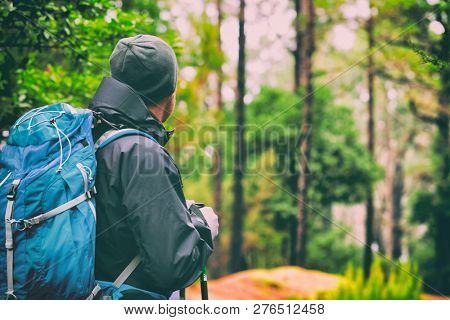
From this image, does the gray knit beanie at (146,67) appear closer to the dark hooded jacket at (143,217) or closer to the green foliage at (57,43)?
the dark hooded jacket at (143,217)

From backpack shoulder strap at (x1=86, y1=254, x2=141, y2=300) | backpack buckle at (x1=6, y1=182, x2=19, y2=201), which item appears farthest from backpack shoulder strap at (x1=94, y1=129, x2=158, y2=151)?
backpack shoulder strap at (x1=86, y1=254, x2=141, y2=300)

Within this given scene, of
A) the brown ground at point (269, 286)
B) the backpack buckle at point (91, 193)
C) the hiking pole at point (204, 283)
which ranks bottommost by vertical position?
the brown ground at point (269, 286)

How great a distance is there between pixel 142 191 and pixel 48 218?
32 cm

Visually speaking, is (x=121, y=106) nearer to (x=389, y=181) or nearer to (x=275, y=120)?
(x=275, y=120)

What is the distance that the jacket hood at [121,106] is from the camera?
1.83 meters

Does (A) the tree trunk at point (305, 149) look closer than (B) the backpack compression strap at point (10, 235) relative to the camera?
No

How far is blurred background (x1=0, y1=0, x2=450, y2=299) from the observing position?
3.63 metres

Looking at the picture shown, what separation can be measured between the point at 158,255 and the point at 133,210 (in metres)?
0.18

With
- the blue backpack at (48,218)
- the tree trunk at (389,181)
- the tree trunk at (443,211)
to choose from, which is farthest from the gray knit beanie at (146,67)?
the tree trunk at (389,181)

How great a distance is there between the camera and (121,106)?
5.99 ft

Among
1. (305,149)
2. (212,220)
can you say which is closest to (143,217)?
(212,220)

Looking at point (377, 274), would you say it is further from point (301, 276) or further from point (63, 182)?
point (63, 182)

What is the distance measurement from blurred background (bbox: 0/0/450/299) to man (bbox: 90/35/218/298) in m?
1.67

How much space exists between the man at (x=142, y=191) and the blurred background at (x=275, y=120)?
1666mm
